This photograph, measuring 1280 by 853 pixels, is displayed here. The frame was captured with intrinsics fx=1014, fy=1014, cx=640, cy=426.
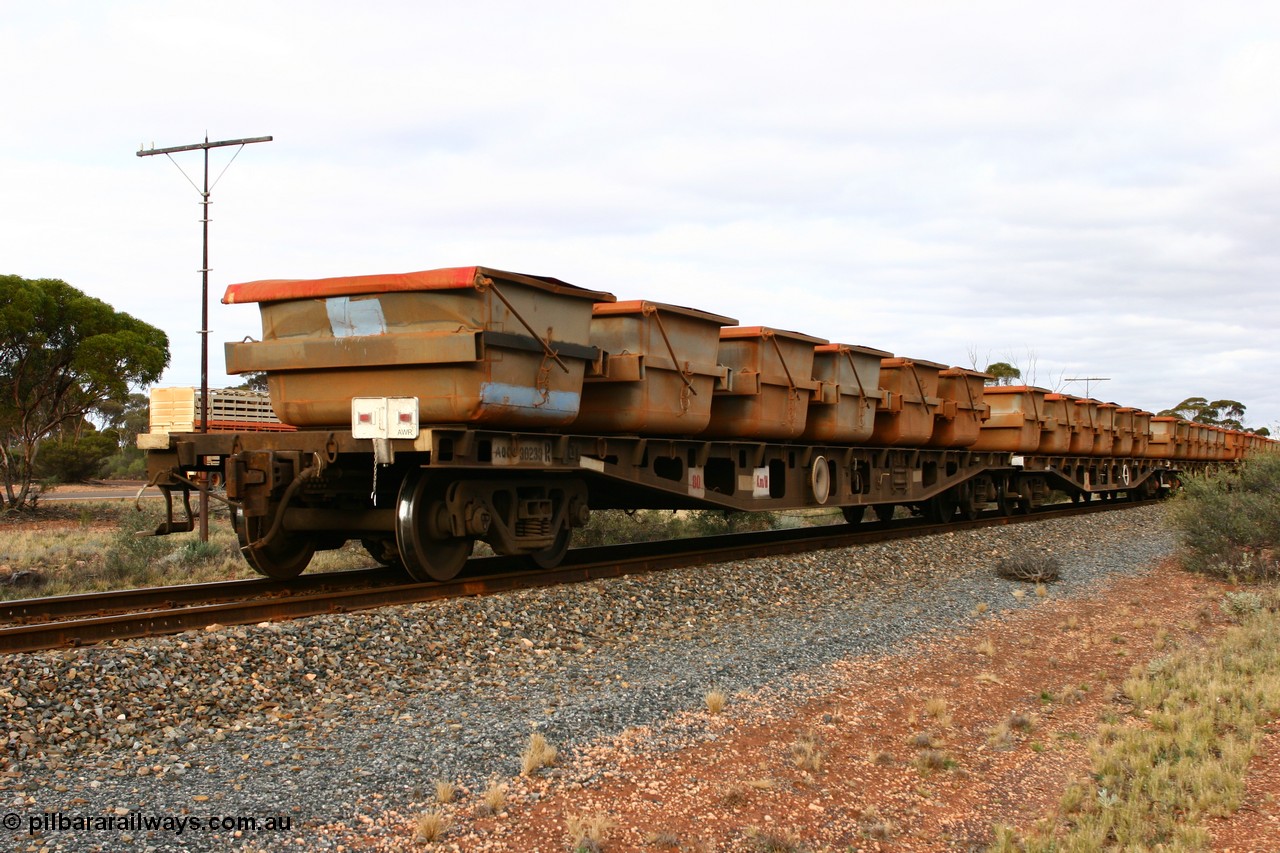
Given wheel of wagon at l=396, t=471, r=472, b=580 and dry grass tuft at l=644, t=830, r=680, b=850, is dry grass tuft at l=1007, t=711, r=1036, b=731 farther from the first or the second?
wheel of wagon at l=396, t=471, r=472, b=580

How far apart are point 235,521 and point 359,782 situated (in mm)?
4966

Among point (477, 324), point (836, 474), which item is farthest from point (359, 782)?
point (836, 474)

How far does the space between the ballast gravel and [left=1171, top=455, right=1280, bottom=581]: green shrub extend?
539 cm

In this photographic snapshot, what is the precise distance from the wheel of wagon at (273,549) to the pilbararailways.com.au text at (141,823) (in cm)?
463

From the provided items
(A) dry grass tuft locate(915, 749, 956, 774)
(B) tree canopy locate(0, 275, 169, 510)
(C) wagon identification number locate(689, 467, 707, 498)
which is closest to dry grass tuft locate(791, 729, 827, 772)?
(A) dry grass tuft locate(915, 749, 956, 774)

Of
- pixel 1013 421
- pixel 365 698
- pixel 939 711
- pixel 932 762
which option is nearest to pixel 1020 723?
Result: pixel 939 711

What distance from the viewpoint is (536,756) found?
5062 millimetres

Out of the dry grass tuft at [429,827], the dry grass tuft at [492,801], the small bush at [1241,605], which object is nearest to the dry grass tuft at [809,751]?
the dry grass tuft at [492,801]

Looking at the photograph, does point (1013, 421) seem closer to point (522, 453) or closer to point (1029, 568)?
point (1029, 568)

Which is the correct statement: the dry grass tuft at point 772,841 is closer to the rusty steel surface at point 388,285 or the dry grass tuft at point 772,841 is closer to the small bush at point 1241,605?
the rusty steel surface at point 388,285

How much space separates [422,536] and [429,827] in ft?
14.5

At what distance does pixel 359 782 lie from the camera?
186 inches

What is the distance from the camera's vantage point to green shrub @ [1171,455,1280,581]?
12930mm

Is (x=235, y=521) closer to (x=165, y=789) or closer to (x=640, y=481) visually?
(x=640, y=481)
